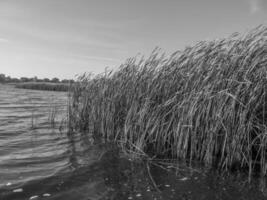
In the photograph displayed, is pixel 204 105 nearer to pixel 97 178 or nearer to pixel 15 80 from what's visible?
pixel 97 178

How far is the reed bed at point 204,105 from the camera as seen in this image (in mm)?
4566

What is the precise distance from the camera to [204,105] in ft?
16.3

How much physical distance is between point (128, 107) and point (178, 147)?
2.11 meters

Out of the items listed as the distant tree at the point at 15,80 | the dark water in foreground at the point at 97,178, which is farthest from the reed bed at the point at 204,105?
the distant tree at the point at 15,80

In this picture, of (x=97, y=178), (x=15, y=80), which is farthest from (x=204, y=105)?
(x=15, y=80)

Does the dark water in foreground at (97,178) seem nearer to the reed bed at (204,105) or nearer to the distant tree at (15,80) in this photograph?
the reed bed at (204,105)

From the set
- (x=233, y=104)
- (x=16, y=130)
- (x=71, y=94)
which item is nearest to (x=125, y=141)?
(x=233, y=104)

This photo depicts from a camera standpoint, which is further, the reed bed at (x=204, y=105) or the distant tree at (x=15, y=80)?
the distant tree at (x=15, y=80)

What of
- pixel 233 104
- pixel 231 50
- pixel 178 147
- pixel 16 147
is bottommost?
pixel 16 147

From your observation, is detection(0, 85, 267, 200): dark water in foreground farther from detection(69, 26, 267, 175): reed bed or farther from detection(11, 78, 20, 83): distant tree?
detection(11, 78, 20, 83): distant tree

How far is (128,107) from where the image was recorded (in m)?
7.02

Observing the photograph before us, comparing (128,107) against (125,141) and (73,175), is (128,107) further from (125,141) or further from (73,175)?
(73,175)

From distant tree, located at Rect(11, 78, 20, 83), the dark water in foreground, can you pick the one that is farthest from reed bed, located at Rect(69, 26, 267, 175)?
distant tree, located at Rect(11, 78, 20, 83)

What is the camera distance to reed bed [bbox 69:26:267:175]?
15.0 feet
